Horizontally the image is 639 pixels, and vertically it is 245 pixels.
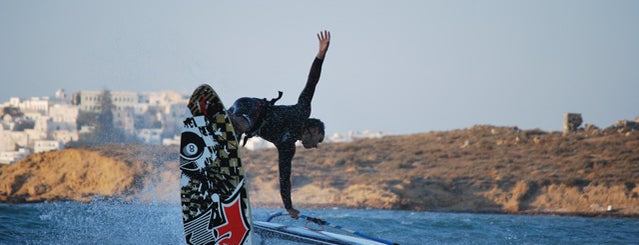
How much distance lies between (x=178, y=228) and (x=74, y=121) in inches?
2126

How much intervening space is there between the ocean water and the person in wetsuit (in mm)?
985

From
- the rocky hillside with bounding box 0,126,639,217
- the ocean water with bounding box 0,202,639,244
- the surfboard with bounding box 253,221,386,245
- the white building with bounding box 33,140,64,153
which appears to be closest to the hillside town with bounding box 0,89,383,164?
the white building with bounding box 33,140,64,153

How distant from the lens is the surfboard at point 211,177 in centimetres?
789

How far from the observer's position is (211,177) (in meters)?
8.03

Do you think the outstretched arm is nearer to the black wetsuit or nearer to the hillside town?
the black wetsuit

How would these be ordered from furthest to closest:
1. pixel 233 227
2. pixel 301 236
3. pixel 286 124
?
1. pixel 301 236
2. pixel 286 124
3. pixel 233 227

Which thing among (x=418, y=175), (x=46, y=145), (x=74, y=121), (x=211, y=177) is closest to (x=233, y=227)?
(x=211, y=177)

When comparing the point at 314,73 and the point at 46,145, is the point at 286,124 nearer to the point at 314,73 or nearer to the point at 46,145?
the point at 314,73

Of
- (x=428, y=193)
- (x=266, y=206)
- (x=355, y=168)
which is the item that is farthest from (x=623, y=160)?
(x=266, y=206)

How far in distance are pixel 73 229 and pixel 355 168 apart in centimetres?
1846

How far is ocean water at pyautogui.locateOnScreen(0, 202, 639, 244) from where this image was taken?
35.9 ft

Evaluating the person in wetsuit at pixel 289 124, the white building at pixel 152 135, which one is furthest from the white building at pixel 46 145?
the person in wetsuit at pixel 289 124

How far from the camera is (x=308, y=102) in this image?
858cm

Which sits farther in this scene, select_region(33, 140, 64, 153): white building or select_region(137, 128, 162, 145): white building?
select_region(137, 128, 162, 145): white building
